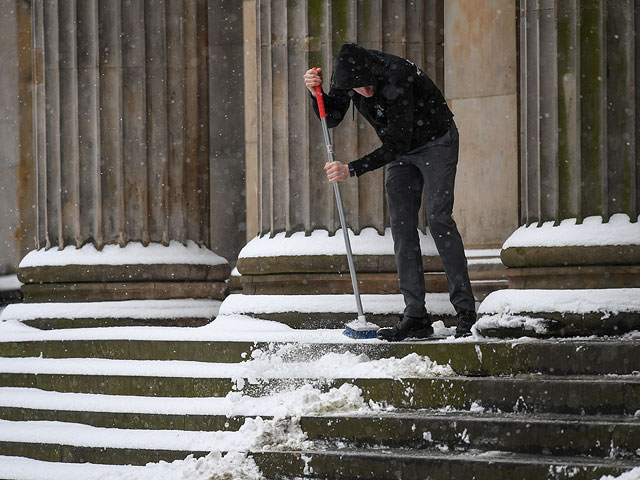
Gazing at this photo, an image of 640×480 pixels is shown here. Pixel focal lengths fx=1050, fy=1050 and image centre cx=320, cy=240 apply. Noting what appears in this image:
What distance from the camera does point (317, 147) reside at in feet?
26.6

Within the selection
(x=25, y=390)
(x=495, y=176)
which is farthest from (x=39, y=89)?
(x=495, y=176)

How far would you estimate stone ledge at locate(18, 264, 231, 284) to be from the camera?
9.05 metres

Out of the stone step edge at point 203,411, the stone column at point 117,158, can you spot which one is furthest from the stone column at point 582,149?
the stone column at point 117,158

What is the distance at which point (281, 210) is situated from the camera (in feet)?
27.1

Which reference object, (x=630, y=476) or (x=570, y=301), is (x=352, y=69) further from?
(x=630, y=476)

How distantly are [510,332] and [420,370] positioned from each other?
728 mm

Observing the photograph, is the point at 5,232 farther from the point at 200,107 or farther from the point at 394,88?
the point at 394,88

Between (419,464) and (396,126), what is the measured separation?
88.1 inches

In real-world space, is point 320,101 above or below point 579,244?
above

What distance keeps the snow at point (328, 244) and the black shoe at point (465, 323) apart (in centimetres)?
117

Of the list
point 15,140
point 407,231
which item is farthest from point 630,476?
point 15,140

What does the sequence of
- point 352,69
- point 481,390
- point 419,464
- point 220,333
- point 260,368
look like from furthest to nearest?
point 220,333 → point 260,368 → point 352,69 → point 481,390 → point 419,464

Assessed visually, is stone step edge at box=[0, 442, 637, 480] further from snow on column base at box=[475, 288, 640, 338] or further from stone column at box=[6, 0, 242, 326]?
stone column at box=[6, 0, 242, 326]

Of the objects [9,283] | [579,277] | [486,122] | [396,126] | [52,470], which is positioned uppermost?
[486,122]
